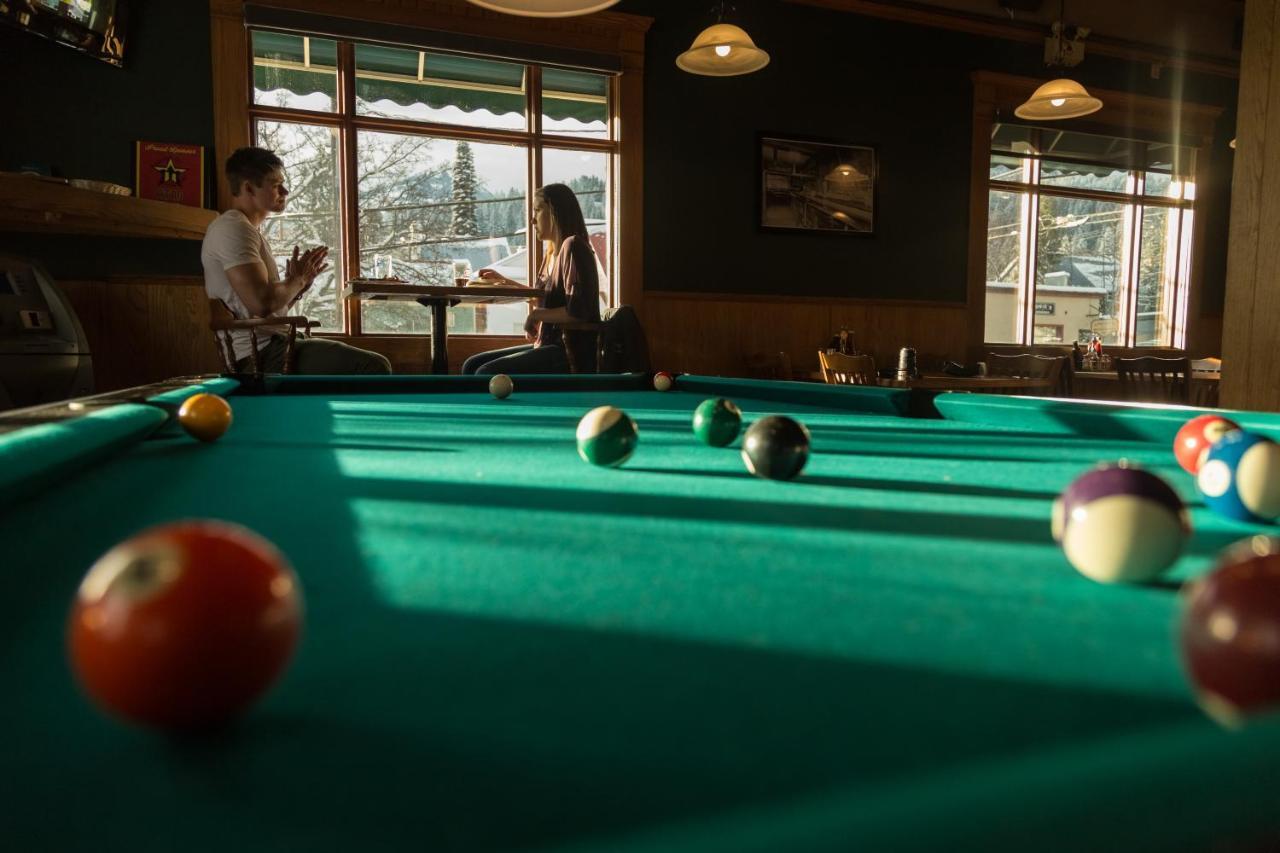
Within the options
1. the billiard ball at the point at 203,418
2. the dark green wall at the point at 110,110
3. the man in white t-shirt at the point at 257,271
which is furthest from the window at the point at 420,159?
the billiard ball at the point at 203,418

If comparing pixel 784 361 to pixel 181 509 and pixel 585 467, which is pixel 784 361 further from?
pixel 181 509

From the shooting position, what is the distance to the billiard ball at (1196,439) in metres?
1.25

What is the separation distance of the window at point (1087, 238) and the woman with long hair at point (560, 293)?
4.80 meters

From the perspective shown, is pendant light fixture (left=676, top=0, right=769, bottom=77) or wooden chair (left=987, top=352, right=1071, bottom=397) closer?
pendant light fixture (left=676, top=0, right=769, bottom=77)

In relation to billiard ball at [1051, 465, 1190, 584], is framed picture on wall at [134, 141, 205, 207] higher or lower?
higher

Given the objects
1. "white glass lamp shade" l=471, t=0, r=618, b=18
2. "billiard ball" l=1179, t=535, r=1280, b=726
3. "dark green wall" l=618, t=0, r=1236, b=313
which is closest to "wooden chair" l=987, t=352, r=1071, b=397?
"dark green wall" l=618, t=0, r=1236, b=313

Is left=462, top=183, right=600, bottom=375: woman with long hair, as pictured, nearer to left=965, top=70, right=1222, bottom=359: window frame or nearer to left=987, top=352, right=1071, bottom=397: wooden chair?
left=987, top=352, right=1071, bottom=397: wooden chair

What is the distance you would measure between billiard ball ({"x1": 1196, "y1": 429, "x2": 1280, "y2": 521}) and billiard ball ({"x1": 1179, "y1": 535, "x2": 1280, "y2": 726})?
1.81 feet

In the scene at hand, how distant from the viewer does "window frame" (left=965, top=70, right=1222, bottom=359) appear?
7273mm

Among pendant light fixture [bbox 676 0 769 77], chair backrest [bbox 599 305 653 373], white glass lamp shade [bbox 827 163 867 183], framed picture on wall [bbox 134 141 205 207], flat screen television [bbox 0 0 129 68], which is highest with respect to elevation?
flat screen television [bbox 0 0 129 68]

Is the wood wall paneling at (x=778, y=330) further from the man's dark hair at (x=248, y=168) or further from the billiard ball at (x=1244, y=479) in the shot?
the billiard ball at (x=1244, y=479)

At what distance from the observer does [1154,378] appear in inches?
229

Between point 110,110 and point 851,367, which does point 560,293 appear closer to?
point 851,367

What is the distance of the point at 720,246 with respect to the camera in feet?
21.4
